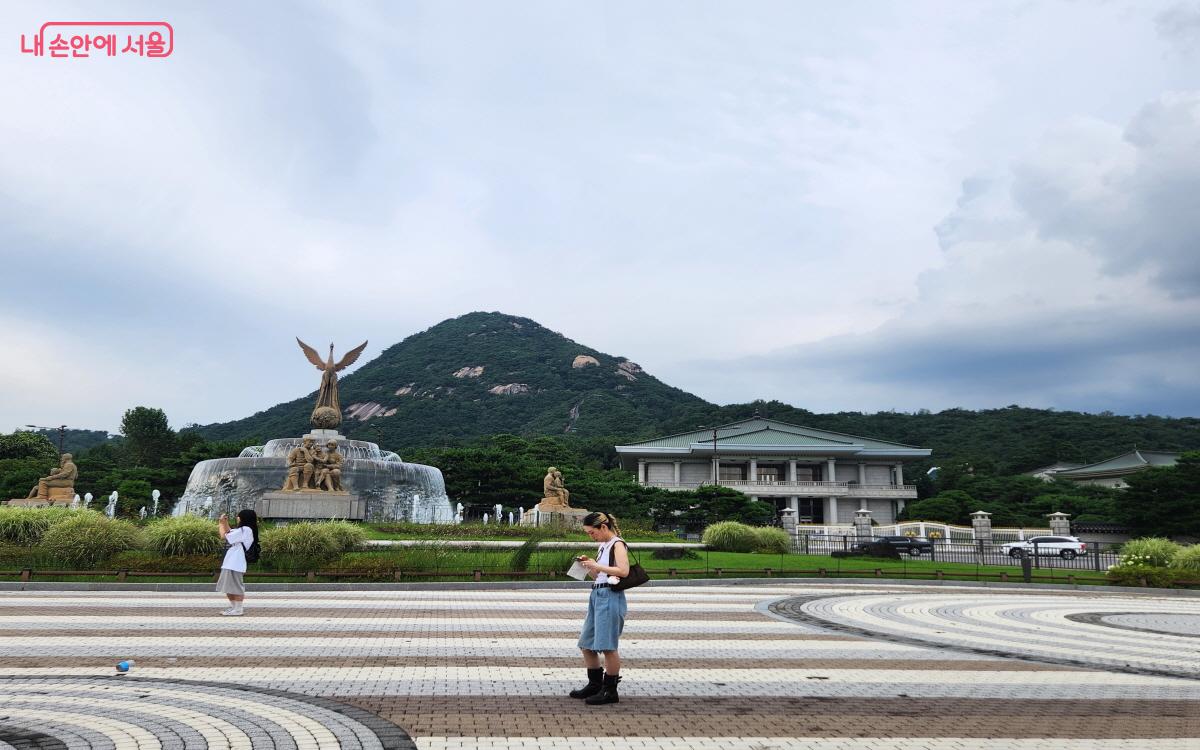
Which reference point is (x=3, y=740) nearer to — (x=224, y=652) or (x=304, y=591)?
(x=224, y=652)

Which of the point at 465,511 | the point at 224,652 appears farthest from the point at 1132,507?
the point at 224,652

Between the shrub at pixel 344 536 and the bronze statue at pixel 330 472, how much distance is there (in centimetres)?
1168

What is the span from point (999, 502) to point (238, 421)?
85.7 m

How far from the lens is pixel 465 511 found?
47.3m

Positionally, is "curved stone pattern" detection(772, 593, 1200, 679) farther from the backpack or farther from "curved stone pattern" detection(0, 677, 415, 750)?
the backpack

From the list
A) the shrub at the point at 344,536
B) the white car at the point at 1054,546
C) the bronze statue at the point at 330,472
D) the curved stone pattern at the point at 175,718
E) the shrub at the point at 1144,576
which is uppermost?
the bronze statue at the point at 330,472

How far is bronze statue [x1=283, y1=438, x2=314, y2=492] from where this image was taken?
30609 millimetres

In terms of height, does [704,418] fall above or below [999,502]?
above

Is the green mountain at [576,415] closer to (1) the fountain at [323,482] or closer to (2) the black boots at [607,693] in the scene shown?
(1) the fountain at [323,482]

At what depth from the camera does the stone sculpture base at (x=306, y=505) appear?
96.5ft

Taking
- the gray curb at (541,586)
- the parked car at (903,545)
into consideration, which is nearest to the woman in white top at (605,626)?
the gray curb at (541,586)

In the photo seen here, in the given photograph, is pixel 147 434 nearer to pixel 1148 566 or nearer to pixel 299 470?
pixel 299 470

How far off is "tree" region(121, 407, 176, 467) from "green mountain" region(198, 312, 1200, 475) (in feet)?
27.7

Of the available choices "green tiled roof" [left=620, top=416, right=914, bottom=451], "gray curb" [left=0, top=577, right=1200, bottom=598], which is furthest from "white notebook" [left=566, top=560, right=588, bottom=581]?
"green tiled roof" [left=620, top=416, right=914, bottom=451]
